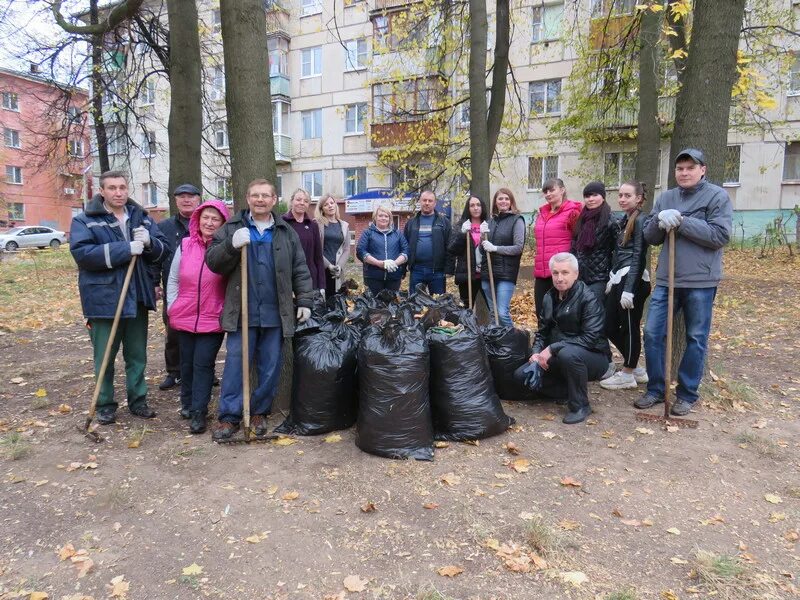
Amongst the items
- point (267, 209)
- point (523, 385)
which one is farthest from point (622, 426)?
point (267, 209)

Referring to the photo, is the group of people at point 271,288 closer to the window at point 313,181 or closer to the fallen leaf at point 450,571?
the fallen leaf at point 450,571

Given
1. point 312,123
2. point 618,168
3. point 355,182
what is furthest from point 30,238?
point 618,168

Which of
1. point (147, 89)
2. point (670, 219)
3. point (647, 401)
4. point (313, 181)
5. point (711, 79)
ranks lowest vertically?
point (647, 401)

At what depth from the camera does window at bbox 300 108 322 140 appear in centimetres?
2586

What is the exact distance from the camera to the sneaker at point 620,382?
4.79 m

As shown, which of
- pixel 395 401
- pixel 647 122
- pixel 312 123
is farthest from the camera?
pixel 312 123

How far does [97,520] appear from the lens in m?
2.82

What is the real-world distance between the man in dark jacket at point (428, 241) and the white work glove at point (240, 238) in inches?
103

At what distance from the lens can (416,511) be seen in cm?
289

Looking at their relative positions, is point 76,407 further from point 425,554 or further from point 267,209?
point 425,554

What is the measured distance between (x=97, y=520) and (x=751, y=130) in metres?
18.0

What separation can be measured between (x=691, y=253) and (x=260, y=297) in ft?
10.0

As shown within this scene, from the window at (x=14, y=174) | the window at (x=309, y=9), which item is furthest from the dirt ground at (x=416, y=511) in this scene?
the window at (x=14, y=174)

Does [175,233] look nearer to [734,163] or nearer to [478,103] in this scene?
[478,103]
